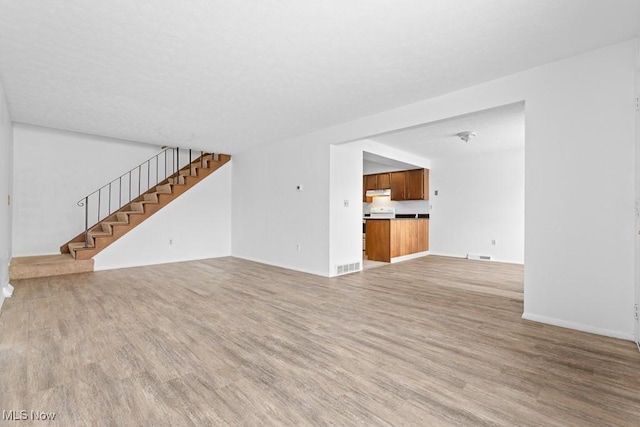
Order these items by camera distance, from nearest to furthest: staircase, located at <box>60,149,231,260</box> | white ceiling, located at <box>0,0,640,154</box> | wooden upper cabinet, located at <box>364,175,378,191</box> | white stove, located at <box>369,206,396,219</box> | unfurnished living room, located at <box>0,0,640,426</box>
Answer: unfurnished living room, located at <box>0,0,640,426</box> → white ceiling, located at <box>0,0,640,154</box> → staircase, located at <box>60,149,231,260</box> → wooden upper cabinet, located at <box>364,175,378,191</box> → white stove, located at <box>369,206,396,219</box>

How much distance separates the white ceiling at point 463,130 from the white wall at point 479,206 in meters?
0.46

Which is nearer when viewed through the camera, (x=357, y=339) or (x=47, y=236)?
(x=357, y=339)

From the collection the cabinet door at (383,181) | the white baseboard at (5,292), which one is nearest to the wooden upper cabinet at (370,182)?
the cabinet door at (383,181)

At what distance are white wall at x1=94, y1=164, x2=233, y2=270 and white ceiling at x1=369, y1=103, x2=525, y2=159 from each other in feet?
14.0

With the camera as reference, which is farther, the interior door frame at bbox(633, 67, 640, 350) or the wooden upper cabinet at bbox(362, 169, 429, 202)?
the wooden upper cabinet at bbox(362, 169, 429, 202)

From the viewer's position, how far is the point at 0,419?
5.14 ft

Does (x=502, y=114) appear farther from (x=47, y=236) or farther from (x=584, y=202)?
(x=47, y=236)

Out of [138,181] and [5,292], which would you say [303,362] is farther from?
[138,181]

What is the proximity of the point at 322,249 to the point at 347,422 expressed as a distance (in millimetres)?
3847

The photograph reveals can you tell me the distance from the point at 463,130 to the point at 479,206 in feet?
9.85

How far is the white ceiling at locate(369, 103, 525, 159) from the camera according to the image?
15.4 feet

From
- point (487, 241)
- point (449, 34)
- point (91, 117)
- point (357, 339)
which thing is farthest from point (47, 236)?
point (487, 241)

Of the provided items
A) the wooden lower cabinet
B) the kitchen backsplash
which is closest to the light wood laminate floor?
the wooden lower cabinet

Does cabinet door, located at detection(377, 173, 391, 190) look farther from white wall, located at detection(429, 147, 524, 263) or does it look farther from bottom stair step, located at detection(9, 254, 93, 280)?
bottom stair step, located at detection(9, 254, 93, 280)
